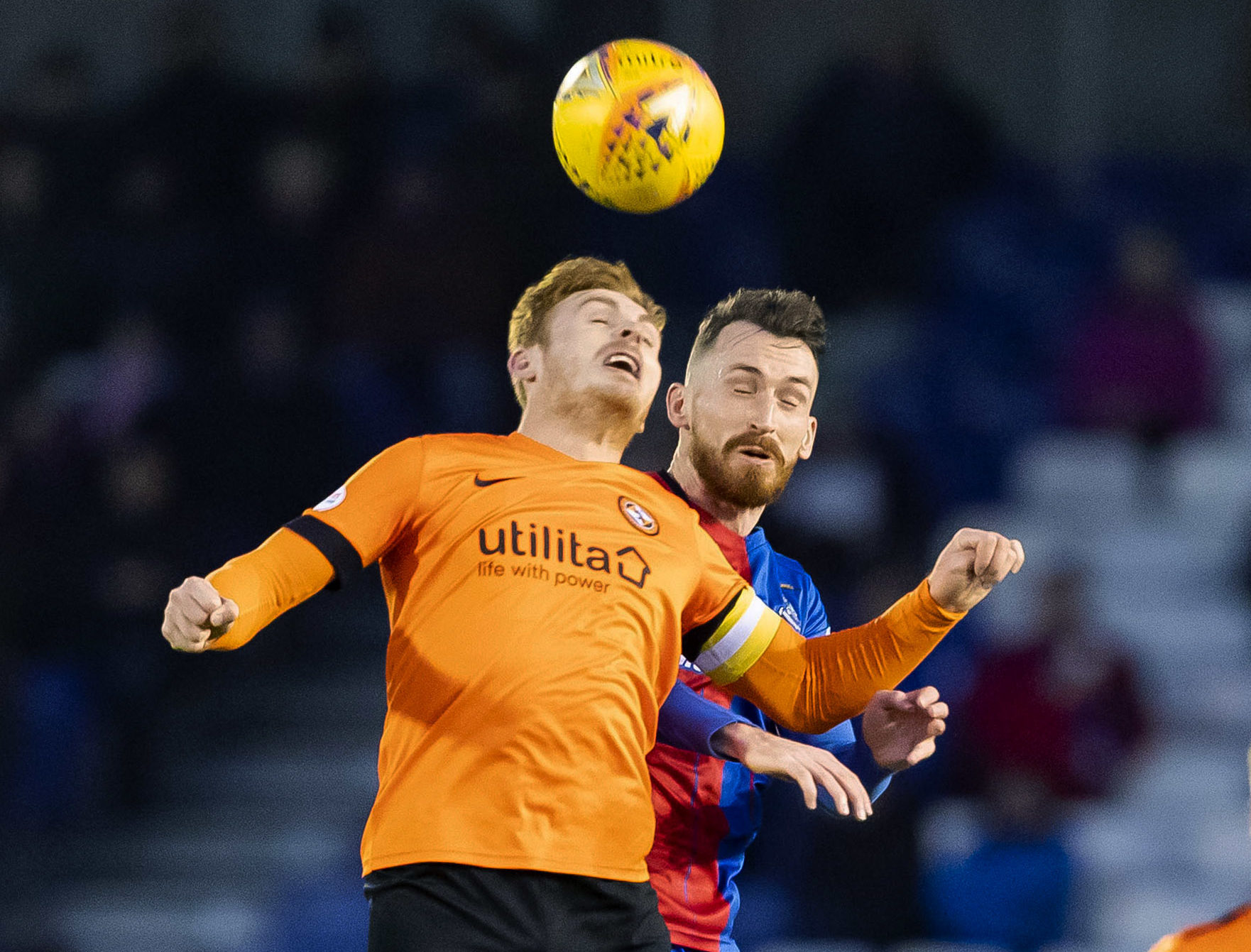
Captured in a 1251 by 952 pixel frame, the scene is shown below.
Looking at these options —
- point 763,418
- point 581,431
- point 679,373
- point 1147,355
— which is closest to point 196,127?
point 679,373

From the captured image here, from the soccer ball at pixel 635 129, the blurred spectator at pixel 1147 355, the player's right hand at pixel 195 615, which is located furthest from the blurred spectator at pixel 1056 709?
the player's right hand at pixel 195 615

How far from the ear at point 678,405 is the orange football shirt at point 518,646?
0.65 m

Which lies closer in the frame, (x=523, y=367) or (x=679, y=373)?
(x=523, y=367)

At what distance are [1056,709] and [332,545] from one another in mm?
5127

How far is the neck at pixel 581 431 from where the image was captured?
356 centimetres

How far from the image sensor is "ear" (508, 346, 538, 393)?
3.68m

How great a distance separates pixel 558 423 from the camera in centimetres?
358

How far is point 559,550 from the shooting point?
3281mm

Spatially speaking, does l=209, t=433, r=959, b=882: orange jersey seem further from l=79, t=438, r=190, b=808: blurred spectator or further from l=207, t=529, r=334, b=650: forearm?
l=79, t=438, r=190, b=808: blurred spectator

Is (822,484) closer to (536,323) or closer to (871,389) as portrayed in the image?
(871,389)

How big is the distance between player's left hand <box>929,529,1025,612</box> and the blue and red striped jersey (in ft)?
1.68

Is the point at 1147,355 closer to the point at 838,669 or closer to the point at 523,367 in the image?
the point at 838,669

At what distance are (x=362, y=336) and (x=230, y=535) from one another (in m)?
1.44

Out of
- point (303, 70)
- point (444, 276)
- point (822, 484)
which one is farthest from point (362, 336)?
point (822, 484)
